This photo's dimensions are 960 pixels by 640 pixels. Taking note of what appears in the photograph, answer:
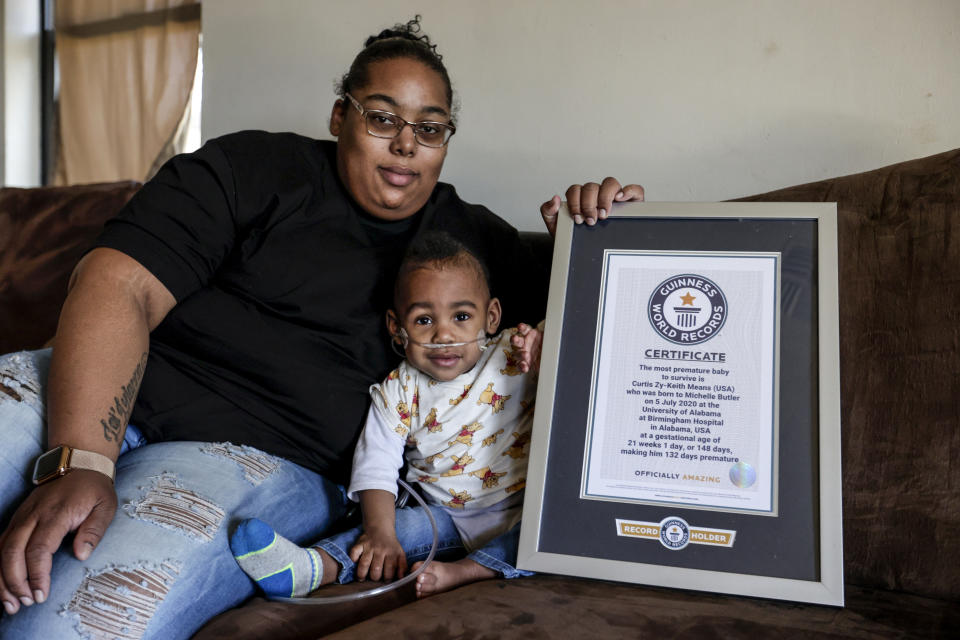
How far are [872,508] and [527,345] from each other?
559 millimetres

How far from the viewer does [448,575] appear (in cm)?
114

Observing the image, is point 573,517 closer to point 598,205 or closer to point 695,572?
point 695,572

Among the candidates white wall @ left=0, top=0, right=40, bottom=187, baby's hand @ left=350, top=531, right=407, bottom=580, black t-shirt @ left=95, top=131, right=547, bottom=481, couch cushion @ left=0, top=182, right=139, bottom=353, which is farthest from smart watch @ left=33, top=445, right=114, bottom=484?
white wall @ left=0, top=0, right=40, bottom=187

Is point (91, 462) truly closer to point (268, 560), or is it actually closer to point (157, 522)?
point (157, 522)

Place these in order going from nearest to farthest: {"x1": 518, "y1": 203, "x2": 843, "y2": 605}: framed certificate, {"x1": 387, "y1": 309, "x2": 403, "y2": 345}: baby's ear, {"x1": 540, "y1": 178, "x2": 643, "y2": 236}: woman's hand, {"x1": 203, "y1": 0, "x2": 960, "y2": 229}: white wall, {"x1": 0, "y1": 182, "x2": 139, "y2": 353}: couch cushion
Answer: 1. {"x1": 518, "y1": 203, "x2": 843, "y2": 605}: framed certificate
2. {"x1": 540, "y1": 178, "x2": 643, "y2": 236}: woman's hand
3. {"x1": 387, "y1": 309, "x2": 403, "y2": 345}: baby's ear
4. {"x1": 203, "y1": 0, "x2": 960, "y2": 229}: white wall
5. {"x1": 0, "y1": 182, "x2": 139, "y2": 353}: couch cushion

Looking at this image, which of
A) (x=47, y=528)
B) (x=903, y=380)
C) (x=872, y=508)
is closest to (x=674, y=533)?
(x=872, y=508)

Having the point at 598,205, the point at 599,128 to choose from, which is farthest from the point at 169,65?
the point at 598,205

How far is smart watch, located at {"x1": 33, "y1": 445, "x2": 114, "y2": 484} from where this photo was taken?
1.05m

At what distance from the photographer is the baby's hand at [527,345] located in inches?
50.4

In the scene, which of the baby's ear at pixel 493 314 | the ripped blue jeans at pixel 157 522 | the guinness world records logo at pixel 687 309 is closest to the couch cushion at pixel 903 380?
the guinness world records logo at pixel 687 309

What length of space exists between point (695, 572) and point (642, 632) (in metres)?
0.16

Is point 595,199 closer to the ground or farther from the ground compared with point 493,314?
farther from the ground

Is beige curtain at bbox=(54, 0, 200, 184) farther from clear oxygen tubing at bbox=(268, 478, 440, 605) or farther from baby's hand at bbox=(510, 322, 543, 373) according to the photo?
clear oxygen tubing at bbox=(268, 478, 440, 605)

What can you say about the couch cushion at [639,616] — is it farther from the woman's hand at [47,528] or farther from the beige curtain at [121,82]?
the beige curtain at [121,82]
